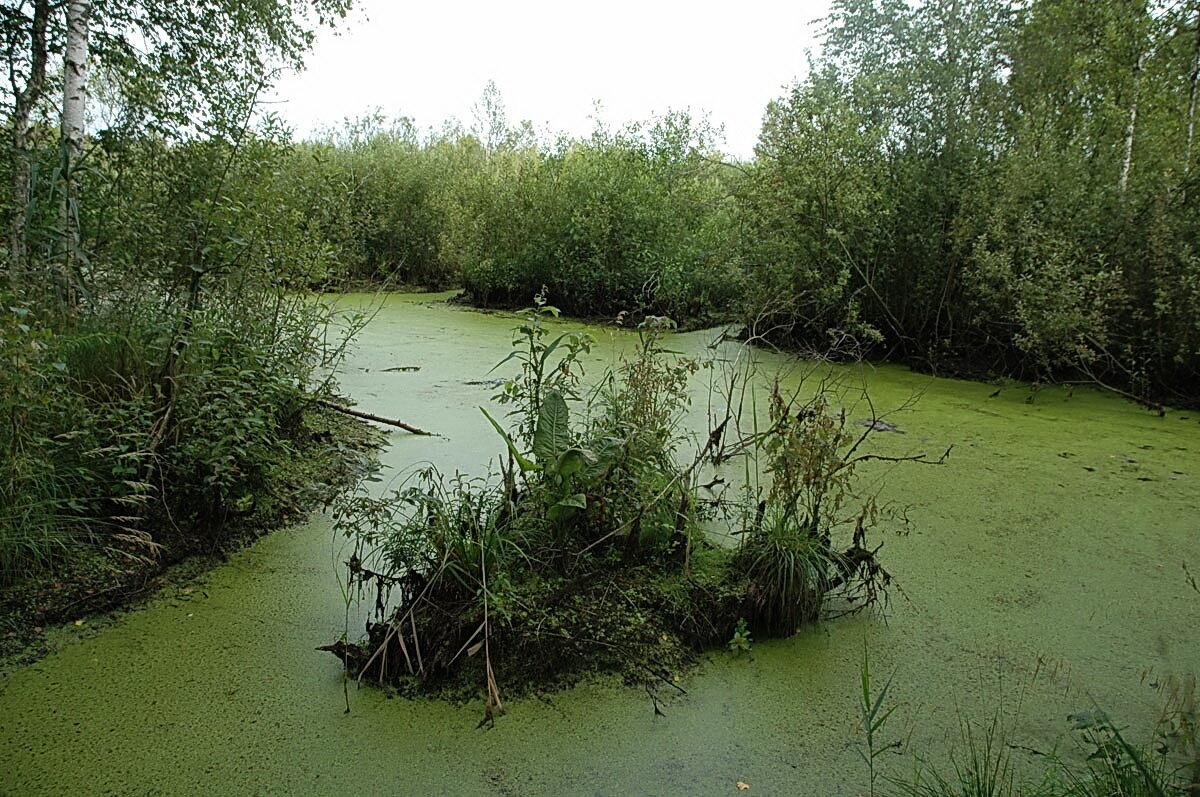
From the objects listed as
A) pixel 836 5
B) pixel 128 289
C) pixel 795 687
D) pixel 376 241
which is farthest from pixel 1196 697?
pixel 376 241

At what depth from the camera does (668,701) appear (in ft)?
5.75

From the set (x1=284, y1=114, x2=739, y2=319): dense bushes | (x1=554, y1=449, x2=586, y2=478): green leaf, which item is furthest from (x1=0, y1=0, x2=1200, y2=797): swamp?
(x1=284, y1=114, x2=739, y2=319): dense bushes

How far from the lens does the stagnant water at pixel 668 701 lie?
1521 millimetres

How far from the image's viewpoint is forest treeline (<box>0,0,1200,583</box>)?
2.44m

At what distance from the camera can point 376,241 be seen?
11.8 m

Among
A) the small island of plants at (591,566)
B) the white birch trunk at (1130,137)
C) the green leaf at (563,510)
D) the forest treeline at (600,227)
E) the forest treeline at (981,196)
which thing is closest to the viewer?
the small island of plants at (591,566)

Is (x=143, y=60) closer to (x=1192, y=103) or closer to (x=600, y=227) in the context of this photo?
(x=600, y=227)

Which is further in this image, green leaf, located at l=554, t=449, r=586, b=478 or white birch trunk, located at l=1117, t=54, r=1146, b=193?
white birch trunk, located at l=1117, t=54, r=1146, b=193

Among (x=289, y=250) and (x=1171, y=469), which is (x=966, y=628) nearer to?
(x=1171, y=469)

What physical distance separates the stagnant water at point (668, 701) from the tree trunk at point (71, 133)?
1075 mm

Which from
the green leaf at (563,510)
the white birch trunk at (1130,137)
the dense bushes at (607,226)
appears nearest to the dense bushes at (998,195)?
the white birch trunk at (1130,137)

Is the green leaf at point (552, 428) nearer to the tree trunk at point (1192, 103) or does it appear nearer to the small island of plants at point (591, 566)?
the small island of plants at point (591, 566)

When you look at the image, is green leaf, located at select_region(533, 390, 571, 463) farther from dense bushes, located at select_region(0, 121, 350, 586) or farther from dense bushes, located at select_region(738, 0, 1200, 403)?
dense bushes, located at select_region(738, 0, 1200, 403)

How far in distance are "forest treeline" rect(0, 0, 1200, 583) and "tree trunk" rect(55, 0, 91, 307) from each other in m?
0.02
